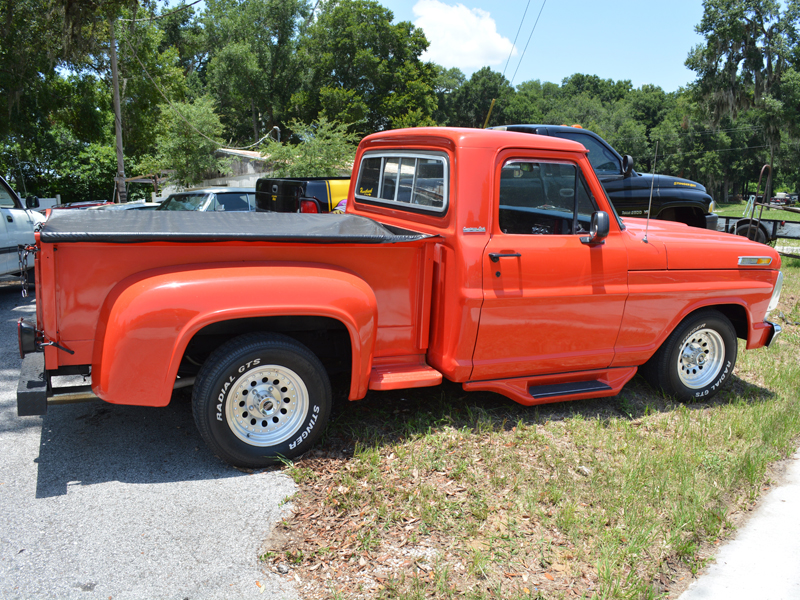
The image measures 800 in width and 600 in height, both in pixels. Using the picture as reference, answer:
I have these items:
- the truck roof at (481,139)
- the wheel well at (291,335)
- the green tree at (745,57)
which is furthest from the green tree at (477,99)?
the wheel well at (291,335)

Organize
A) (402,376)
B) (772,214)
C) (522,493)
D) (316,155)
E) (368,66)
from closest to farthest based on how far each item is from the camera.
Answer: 1. (522,493)
2. (402,376)
3. (316,155)
4. (772,214)
5. (368,66)

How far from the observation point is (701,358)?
5.10 m

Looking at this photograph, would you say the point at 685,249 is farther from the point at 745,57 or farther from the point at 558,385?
the point at 745,57

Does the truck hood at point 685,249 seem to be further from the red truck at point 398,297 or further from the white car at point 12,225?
the white car at point 12,225

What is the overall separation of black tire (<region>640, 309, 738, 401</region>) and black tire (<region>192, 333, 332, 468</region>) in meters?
2.86

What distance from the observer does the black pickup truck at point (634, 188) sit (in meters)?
8.85

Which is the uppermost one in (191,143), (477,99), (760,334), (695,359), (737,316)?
(477,99)

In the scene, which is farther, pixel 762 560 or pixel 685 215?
pixel 685 215

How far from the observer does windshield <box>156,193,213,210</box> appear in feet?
37.4

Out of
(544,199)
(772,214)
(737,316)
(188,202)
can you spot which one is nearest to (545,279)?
(544,199)

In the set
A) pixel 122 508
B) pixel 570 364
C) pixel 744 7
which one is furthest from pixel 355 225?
pixel 744 7

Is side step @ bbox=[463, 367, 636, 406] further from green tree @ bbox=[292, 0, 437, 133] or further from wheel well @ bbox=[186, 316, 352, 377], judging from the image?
green tree @ bbox=[292, 0, 437, 133]

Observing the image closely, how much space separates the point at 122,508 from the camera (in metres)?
3.26

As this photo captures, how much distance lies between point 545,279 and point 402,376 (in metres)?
1.18
